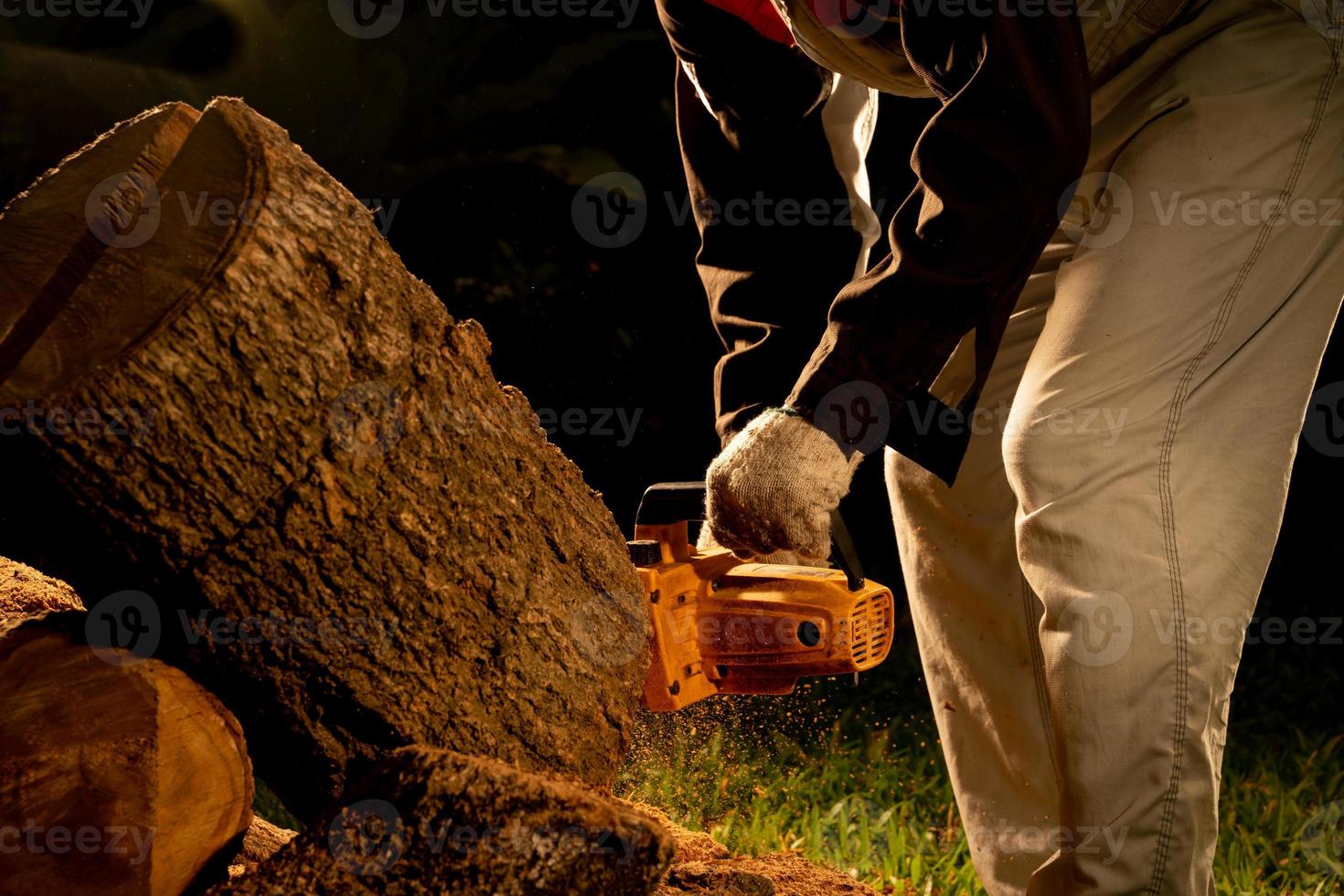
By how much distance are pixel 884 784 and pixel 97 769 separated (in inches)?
86.7

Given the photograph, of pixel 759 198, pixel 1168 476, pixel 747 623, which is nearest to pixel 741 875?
pixel 747 623

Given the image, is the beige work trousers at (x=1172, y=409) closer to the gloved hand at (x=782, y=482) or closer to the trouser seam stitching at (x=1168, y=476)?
the trouser seam stitching at (x=1168, y=476)

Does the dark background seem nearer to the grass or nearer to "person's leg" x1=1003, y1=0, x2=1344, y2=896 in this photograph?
the grass

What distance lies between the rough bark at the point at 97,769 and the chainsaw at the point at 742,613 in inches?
30.1

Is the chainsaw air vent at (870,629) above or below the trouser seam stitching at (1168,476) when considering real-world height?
below

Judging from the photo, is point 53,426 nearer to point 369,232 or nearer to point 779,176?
point 369,232

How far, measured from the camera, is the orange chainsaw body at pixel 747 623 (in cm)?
190

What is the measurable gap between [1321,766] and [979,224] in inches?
98.0

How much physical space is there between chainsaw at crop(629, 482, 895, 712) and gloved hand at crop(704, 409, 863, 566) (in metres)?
0.16

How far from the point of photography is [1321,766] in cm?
312

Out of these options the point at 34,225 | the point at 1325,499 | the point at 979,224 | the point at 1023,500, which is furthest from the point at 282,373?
the point at 1325,499

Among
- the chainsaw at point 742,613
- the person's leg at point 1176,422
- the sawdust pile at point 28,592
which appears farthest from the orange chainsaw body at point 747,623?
the sawdust pile at point 28,592

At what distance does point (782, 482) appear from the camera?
65.8 inches

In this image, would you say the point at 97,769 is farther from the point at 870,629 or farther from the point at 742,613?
the point at 870,629
